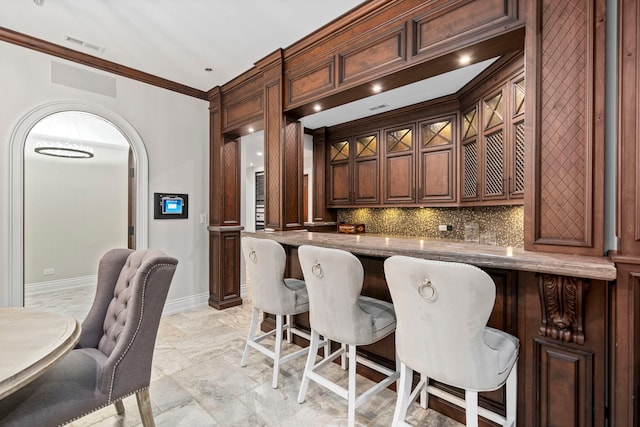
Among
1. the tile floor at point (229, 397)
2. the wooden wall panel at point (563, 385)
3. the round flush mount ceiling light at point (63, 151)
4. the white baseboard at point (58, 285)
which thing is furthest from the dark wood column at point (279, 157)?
the white baseboard at point (58, 285)

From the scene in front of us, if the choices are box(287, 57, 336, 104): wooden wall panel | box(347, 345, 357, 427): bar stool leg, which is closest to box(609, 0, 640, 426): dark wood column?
box(347, 345, 357, 427): bar stool leg

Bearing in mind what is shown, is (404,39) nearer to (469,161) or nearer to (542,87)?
(542,87)

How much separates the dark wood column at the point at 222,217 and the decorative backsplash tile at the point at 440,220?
2.13m

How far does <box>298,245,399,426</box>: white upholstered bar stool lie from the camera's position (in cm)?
174

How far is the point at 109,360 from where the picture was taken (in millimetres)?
1443

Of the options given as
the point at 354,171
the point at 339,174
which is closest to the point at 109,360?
the point at 354,171

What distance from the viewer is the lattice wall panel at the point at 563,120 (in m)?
1.46

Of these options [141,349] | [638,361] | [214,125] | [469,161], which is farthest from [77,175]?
[638,361]

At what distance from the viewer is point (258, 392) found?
2213mm

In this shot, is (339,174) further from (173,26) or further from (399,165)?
(173,26)

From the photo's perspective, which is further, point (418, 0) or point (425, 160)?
point (425, 160)

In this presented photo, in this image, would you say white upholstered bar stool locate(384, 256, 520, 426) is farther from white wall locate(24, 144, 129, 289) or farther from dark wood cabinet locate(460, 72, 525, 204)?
white wall locate(24, 144, 129, 289)

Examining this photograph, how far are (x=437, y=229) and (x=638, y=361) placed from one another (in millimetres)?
3195

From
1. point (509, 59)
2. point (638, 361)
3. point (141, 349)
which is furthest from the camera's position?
point (509, 59)
